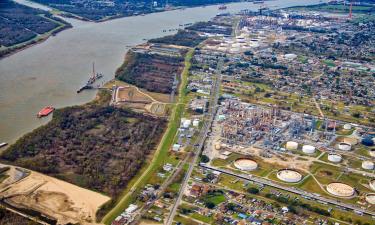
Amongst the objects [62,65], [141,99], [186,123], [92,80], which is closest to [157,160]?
[186,123]

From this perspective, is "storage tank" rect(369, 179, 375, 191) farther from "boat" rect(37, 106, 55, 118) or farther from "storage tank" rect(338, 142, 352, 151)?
"boat" rect(37, 106, 55, 118)

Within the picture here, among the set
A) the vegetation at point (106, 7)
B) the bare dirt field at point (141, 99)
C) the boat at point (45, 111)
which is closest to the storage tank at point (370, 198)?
the bare dirt field at point (141, 99)

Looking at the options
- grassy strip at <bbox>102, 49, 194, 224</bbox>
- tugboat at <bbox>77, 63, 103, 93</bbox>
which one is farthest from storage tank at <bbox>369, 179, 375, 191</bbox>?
tugboat at <bbox>77, 63, 103, 93</bbox>

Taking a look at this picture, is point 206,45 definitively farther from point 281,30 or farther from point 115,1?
point 115,1

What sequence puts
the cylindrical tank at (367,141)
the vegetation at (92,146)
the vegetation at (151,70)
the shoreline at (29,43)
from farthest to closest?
the shoreline at (29,43) < the vegetation at (151,70) < the cylindrical tank at (367,141) < the vegetation at (92,146)

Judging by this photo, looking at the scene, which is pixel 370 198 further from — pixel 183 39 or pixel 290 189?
pixel 183 39

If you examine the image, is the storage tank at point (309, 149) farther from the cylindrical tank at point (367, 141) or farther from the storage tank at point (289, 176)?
the cylindrical tank at point (367, 141)
